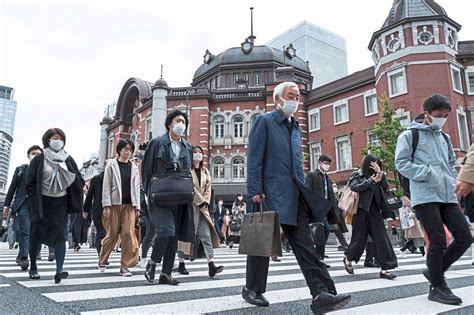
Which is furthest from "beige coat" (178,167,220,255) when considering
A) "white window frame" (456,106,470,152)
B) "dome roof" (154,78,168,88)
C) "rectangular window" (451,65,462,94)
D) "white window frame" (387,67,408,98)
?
"dome roof" (154,78,168,88)

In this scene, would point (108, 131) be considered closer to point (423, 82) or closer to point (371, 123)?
point (371, 123)

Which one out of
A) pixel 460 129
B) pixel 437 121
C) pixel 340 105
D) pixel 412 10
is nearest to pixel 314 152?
pixel 340 105

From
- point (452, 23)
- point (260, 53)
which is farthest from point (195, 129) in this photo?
point (452, 23)

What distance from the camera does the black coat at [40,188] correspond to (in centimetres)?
426

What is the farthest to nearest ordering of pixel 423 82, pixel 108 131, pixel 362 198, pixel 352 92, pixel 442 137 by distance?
1. pixel 108 131
2. pixel 352 92
3. pixel 423 82
4. pixel 362 198
5. pixel 442 137

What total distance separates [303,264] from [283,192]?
1.99 feet

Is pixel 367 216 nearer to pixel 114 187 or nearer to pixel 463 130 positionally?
pixel 114 187

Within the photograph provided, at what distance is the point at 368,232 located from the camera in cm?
530

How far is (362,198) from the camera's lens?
5.29 m

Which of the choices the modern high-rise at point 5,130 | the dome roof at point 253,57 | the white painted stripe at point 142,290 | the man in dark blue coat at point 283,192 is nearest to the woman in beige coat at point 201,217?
the white painted stripe at point 142,290

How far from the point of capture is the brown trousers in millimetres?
5035

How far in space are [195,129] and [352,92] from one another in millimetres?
13035

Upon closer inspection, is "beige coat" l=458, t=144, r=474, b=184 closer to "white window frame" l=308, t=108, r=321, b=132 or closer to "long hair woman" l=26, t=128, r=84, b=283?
"long hair woman" l=26, t=128, r=84, b=283

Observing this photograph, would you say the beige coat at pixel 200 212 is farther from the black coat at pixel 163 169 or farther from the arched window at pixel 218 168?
the arched window at pixel 218 168
